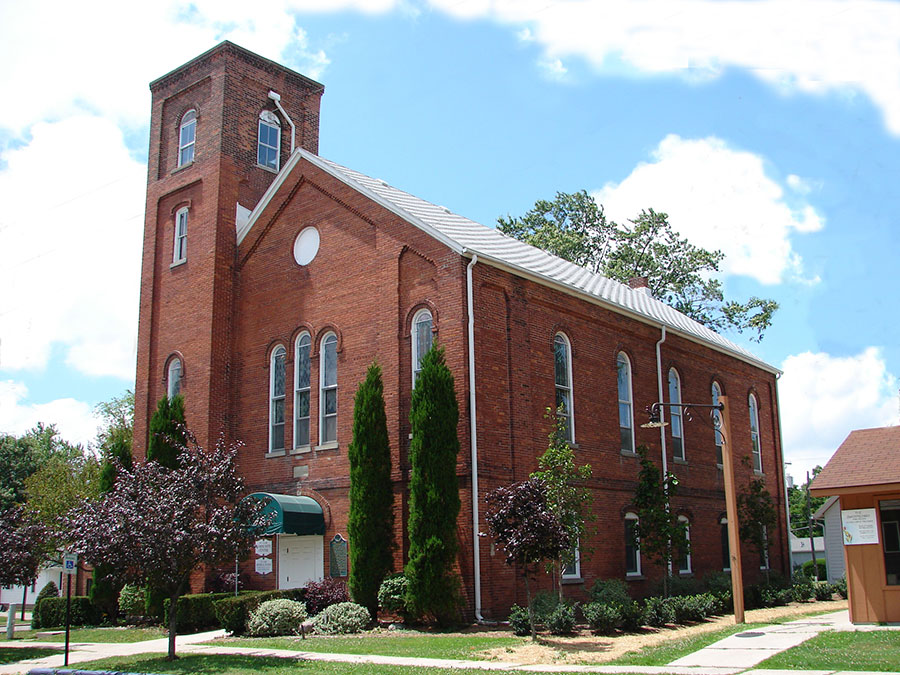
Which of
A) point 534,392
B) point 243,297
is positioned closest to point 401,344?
point 534,392

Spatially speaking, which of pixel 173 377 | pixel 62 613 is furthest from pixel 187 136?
pixel 62 613

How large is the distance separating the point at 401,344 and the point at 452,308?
5.96ft

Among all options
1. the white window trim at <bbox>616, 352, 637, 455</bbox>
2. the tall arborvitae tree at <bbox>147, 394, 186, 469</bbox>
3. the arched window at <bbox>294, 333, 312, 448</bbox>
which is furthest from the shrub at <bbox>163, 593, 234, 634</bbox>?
A: the white window trim at <bbox>616, 352, 637, 455</bbox>

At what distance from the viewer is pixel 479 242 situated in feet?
77.9

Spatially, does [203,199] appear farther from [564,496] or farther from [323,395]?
[564,496]

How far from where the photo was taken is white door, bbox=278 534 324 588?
22.7 m

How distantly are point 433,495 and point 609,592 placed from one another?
4901 millimetres

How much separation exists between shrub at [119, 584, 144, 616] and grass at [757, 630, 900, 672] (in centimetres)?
1699

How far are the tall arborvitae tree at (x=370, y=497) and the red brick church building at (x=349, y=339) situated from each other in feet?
1.32

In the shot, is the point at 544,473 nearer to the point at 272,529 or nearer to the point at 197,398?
the point at 272,529

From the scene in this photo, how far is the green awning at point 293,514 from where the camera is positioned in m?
21.3

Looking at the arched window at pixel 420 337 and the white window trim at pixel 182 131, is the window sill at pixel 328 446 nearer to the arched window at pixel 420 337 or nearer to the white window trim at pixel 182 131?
the arched window at pixel 420 337

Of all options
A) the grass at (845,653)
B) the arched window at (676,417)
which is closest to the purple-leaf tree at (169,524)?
the grass at (845,653)

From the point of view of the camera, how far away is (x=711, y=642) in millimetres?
16250
